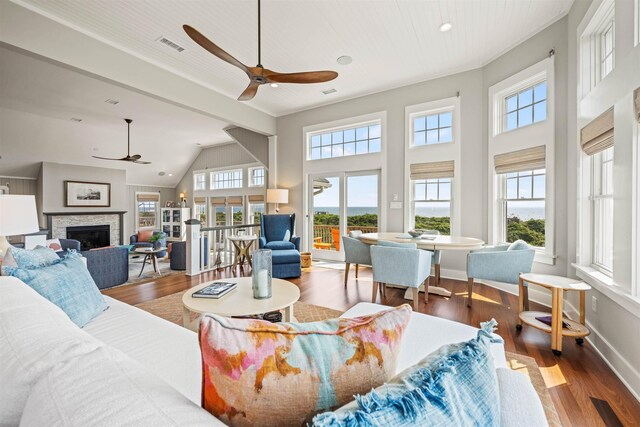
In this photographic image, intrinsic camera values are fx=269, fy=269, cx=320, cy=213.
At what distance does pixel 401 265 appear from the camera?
285 centimetres

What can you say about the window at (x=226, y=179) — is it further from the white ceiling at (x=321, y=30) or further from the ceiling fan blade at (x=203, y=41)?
the ceiling fan blade at (x=203, y=41)

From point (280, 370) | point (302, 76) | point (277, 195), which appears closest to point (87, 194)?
point (277, 195)

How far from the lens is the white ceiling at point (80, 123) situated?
4203 mm

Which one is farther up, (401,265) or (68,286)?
(68,286)

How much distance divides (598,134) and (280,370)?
3.16m

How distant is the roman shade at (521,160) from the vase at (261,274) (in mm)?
3373

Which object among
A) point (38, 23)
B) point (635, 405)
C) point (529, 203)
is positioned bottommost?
Result: point (635, 405)

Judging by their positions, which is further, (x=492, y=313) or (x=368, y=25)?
(x=368, y=25)

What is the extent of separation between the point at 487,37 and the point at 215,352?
14.5 feet

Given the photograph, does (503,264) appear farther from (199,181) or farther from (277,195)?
(199,181)

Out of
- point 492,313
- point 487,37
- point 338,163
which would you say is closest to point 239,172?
point 338,163

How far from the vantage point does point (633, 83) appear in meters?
1.82

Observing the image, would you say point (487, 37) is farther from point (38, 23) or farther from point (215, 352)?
point (38, 23)

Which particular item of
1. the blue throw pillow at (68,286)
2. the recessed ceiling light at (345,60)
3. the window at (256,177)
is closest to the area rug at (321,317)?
the blue throw pillow at (68,286)
